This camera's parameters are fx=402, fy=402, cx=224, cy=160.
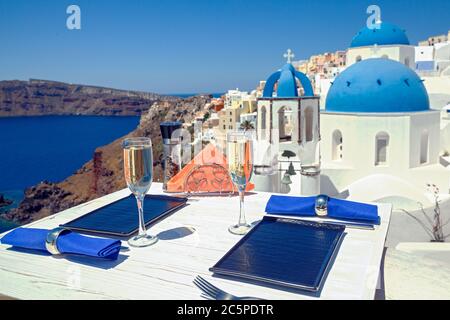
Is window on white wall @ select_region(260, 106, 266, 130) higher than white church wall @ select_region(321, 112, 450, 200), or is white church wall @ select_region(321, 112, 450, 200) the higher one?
window on white wall @ select_region(260, 106, 266, 130)

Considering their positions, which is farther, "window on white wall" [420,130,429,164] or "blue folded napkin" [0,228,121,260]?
"window on white wall" [420,130,429,164]

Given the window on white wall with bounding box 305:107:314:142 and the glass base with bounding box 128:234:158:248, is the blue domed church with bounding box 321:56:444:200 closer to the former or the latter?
the window on white wall with bounding box 305:107:314:142

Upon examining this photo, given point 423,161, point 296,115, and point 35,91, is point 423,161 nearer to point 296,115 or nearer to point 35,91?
point 296,115

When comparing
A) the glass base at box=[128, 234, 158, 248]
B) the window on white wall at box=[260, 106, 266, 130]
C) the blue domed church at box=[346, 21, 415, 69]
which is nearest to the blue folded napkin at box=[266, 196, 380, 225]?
the glass base at box=[128, 234, 158, 248]
